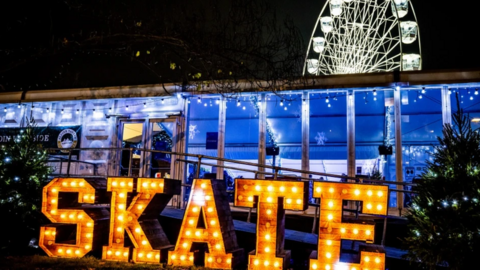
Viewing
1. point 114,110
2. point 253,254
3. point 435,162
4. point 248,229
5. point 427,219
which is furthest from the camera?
point 114,110

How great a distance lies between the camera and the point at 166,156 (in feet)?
36.6

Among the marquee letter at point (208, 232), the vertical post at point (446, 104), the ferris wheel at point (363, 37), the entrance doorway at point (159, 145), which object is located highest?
the ferris wheel at point (363, 37)

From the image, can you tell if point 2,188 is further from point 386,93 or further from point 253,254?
point 386,93

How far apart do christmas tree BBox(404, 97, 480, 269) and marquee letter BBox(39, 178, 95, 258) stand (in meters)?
4.89

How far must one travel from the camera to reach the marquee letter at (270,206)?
5.51 m

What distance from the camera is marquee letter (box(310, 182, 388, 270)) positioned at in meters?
5.12

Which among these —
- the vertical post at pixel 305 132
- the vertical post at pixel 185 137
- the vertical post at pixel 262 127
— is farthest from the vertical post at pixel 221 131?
the vertical post at pixel 305 132

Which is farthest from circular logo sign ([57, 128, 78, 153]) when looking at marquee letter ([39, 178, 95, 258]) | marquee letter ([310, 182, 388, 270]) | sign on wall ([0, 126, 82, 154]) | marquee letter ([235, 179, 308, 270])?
marquee letter ([310, 182, 388, 270])

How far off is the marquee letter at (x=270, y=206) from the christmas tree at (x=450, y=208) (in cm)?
151

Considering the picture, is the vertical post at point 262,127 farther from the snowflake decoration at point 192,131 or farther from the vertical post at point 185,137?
the vertical post at point 185,137

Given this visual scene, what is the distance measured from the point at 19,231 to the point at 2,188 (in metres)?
0.83

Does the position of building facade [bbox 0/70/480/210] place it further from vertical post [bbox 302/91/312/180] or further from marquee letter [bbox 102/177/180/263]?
marquee letter [bbox 102/177/180/263]

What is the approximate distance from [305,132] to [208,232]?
17.1 feet

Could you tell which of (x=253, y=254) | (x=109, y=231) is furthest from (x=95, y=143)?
(x=253, y=254)
